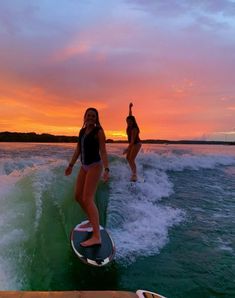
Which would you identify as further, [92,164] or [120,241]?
[120,241]

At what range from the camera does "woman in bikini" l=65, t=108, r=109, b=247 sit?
5.42 meters

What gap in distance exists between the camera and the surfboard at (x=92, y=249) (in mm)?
5017

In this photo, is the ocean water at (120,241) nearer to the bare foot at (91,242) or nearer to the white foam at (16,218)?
the white foam at (16,218)

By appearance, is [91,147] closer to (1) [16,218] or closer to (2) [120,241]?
(1) [16,218]

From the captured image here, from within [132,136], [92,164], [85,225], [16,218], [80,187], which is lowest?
[85,225]

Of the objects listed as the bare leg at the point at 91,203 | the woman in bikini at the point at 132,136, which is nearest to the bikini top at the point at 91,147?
the bare leg at the point at 91,203

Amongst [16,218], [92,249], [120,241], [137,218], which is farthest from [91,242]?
[137,218]

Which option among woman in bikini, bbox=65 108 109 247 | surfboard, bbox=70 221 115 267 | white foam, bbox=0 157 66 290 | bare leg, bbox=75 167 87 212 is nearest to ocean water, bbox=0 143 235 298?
white foam, bbox=0 157 66 290

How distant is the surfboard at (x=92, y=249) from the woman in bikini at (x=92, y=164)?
12cm

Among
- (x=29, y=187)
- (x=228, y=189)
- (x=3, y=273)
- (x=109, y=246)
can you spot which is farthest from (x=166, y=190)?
(x=3, y=273)

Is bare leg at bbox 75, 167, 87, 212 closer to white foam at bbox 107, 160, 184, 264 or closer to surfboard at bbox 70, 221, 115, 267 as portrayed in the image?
surfboard at bbox 70, 221, 115, 267

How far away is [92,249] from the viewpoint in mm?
5250

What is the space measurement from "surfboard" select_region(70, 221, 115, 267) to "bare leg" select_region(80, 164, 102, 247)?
0.11 m

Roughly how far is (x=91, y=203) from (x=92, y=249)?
677mm
